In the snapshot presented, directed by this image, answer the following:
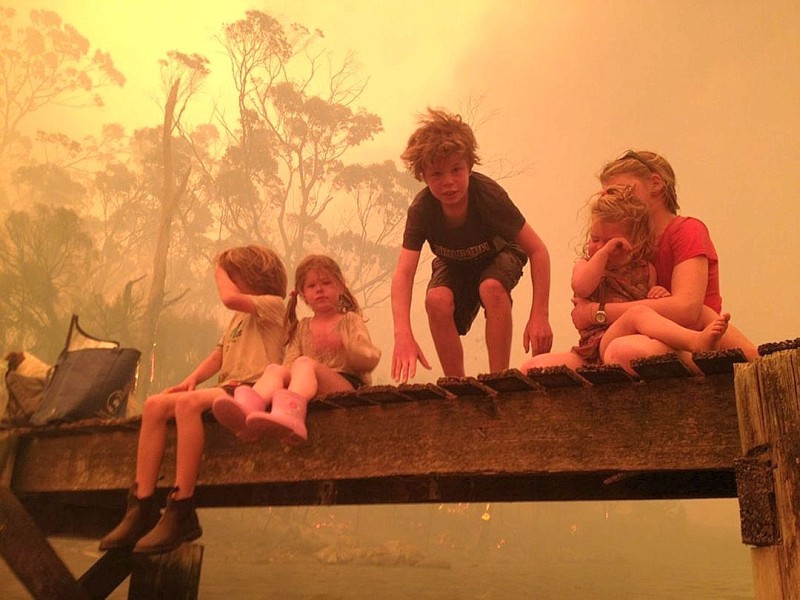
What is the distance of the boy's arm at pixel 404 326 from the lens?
3.46 m

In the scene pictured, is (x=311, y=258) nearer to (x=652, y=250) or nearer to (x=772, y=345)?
(x=652, y=250)

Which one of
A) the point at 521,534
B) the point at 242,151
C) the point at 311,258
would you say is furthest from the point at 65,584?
the point at 521,534

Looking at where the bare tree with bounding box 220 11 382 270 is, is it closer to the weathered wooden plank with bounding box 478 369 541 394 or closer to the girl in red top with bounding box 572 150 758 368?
the girl in red top with bounding box 572 150 758 368

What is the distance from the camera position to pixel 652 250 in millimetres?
2922

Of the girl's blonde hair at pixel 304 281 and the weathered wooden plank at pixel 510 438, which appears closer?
the weathered wooden plank at pixel 510 438

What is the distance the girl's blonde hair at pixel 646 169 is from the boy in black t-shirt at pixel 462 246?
2.15 feet

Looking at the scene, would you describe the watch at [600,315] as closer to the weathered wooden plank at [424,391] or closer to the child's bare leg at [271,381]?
the weathered wooden plank at [424,391]

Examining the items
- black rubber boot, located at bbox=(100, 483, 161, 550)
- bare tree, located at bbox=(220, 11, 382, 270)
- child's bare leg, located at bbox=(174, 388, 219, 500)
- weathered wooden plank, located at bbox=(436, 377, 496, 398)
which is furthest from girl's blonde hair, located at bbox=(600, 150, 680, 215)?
bare tree, located at bbox=(220, 11, 382, 270)

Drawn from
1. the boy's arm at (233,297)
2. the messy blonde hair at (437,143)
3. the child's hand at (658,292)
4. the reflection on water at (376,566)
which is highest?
the messy blonde hair at (437,143)

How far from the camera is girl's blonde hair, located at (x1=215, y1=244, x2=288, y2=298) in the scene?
4098mm

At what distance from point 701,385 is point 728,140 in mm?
77625

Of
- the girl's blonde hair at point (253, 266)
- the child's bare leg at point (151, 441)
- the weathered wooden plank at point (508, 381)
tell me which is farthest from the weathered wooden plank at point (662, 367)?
the girl's blonde hair at point (253, 266)

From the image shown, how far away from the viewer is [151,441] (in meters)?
3.23

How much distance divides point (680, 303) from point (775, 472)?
934 millimetres
